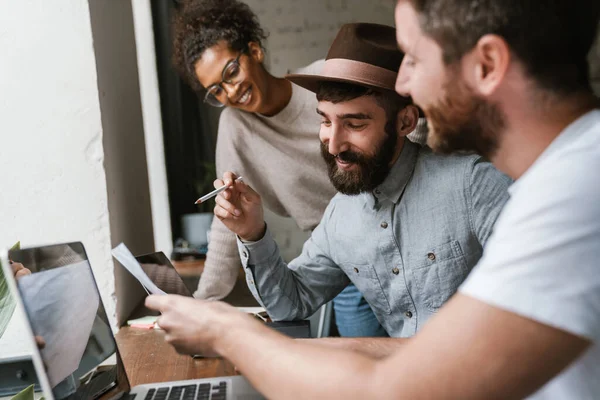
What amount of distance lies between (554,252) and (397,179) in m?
0.77

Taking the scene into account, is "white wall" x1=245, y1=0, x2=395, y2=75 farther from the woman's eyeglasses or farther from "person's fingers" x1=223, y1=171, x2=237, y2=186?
"person's fingers" x1=223, y1=171, x2=237, y2=186

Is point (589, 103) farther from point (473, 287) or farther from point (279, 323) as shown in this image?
point (279, 323)

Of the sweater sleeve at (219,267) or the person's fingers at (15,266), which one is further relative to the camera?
the sweater sleeve at (219,267)

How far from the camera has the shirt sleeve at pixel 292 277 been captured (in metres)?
1.29

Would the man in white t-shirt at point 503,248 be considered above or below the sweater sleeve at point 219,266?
above

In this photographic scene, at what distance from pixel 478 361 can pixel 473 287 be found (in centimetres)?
8

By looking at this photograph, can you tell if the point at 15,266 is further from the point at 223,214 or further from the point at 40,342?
the point at 223,214

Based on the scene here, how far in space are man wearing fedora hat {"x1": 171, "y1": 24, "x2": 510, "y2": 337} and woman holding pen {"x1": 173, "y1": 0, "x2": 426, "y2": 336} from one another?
0.48 metres

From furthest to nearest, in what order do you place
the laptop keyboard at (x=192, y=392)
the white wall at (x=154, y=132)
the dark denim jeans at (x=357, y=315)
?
the white wall at (x=154, y=132) < the dark denim jeans at (x=357, y=315) < the laptop keyboard at (x=192, y=392)

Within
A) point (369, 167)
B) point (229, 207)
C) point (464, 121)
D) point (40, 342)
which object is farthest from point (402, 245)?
point (40, 342)

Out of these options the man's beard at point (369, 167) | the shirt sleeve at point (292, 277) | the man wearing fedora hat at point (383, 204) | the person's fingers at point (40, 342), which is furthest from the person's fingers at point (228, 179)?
the person's fingers at point (40, 342)

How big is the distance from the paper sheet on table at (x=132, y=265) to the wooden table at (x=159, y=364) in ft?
0.96

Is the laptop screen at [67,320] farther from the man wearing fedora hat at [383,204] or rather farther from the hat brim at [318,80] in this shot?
the hat brim at [318,80]

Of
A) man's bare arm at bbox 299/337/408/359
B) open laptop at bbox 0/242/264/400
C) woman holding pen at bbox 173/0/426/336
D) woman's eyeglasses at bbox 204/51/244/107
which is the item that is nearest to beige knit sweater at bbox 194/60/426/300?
woman holding pen at bbox 173/0/426/336
